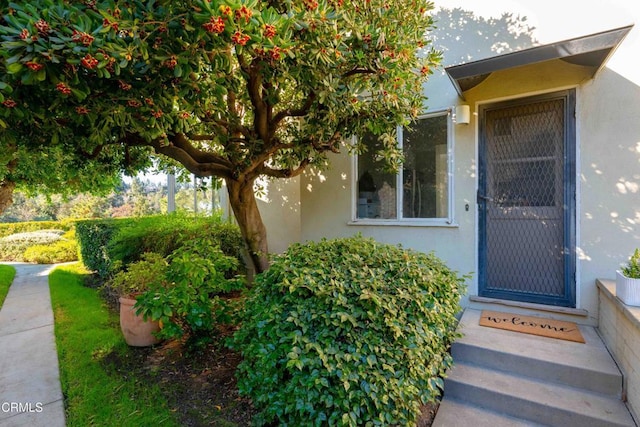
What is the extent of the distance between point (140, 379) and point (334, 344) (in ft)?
7.94

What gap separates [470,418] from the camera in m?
2.82

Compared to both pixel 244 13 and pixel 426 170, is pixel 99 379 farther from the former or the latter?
pixel 426 170

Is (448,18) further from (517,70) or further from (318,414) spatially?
(318,414)

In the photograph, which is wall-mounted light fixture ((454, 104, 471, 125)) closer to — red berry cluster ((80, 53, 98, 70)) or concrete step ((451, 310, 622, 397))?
concrete step ((451, 310, 622, 397))

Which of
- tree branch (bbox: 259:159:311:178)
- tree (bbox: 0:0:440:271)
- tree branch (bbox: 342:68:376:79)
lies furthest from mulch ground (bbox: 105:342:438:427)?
tree branch (bbox: 342:68:376:79)

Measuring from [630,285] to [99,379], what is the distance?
5244 millimetres

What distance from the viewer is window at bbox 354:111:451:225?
473 cm

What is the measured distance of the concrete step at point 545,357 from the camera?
111 inches

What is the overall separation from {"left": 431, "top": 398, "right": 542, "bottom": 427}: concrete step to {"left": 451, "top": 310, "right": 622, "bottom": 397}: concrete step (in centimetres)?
49

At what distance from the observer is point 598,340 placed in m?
3.34

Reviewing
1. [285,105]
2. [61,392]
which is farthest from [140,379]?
[285,105]

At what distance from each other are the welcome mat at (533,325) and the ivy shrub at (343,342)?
103 centimetres

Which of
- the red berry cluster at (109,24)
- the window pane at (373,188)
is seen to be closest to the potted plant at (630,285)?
the window pane at (373,188)

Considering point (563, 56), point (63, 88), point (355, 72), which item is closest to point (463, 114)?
point (563, 56)
